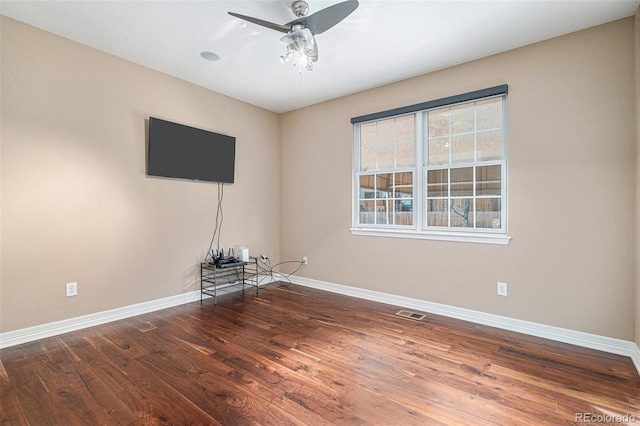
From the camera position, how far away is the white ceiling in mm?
2361

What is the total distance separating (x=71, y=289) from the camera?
288 centimetres

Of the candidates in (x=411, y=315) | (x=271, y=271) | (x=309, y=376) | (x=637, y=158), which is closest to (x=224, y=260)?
(x=271, y=271)

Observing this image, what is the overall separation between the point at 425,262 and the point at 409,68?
7.14 ft

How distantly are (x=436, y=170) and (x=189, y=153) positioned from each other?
2.95 meters

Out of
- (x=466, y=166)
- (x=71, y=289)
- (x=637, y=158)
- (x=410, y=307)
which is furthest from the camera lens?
(x=410, y=307)

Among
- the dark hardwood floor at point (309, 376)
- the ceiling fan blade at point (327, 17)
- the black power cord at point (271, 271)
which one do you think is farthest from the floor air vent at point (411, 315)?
the ceiling fan blade at point (327, 17)

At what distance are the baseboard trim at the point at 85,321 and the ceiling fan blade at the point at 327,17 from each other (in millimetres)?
3178

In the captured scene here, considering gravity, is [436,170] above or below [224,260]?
above

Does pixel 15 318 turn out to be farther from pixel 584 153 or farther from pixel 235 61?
pixel 584 153

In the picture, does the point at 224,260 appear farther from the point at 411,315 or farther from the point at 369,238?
the point at 411,315

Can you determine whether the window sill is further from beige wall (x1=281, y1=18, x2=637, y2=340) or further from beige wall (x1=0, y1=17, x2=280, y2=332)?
beige wall (x1=0, y1=17, x2=280, y2=332)

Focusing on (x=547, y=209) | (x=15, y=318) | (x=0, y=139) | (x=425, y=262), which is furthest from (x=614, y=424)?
(x=0, y=139)

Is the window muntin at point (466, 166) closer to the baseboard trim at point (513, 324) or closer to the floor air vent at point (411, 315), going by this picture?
the baseboard trim at point (513, 324)

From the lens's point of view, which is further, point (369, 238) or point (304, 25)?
point (369, 238)
